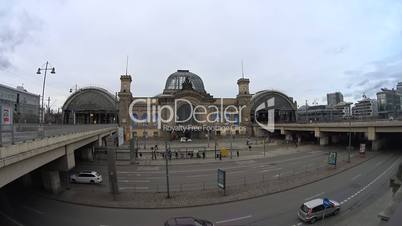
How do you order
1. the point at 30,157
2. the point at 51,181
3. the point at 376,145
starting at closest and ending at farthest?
the point at 30,157 → the point at 51,181 → the point at 376,145

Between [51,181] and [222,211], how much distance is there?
702 inches

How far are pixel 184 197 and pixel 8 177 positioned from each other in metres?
15.2

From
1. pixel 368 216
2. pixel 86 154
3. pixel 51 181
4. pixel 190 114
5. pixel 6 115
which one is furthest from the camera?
pixel 190 114

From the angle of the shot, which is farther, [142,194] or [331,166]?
[331,166]

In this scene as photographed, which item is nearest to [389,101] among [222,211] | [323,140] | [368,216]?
[323,140]

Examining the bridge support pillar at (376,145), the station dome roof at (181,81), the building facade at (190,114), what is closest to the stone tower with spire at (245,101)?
the building facade at (190,114)

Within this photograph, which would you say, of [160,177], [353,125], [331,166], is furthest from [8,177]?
[353,125]

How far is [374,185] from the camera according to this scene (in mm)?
31016

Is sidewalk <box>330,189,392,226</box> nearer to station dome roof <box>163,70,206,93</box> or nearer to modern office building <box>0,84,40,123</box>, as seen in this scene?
modern office building <box>0,84,40,123</box>

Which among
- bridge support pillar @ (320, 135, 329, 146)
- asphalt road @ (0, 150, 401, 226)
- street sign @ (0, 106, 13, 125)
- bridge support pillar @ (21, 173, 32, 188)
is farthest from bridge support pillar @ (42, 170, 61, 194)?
bridge support pillar @ (320, 135, 329, 146)

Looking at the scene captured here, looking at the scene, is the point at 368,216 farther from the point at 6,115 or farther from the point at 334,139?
the point at 334,139

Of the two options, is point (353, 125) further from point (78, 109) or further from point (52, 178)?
point (78, 109)

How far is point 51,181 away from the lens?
29609 millimetres

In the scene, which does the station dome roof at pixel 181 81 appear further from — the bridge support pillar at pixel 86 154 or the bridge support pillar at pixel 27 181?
the bridge support pillar at pixel 27 181
